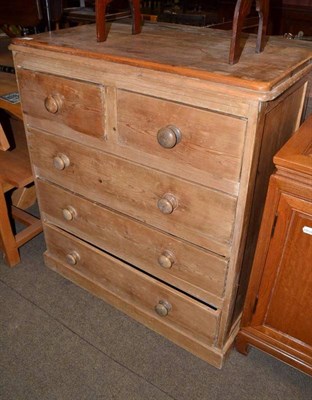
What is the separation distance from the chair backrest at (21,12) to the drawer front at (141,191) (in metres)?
0.64

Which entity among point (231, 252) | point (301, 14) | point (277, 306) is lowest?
point (277, 306)

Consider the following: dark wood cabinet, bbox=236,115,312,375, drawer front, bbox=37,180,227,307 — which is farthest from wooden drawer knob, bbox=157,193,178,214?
dark wood cabinet, bbox=236,115,312,375

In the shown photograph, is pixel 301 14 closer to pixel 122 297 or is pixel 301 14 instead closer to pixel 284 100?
pixel 284 100

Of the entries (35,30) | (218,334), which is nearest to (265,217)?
(218,334)

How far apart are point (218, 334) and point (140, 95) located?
86cm

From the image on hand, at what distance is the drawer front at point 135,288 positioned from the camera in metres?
1.35

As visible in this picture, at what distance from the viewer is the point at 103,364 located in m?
1.42

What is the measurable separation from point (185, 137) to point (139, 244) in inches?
19.4

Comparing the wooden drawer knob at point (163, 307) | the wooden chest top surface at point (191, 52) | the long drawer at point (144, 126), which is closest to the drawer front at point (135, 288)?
the wooden drawer knob at point (163, 307)

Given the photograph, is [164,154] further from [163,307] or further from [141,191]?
[163,307]

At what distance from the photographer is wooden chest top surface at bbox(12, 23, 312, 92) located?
0.92 m

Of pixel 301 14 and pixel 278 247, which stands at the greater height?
pixel 301 14

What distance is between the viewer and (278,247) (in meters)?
1.12

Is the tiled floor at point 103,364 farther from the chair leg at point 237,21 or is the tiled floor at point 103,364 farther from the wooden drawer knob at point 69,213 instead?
the chair leg at point 237,21
